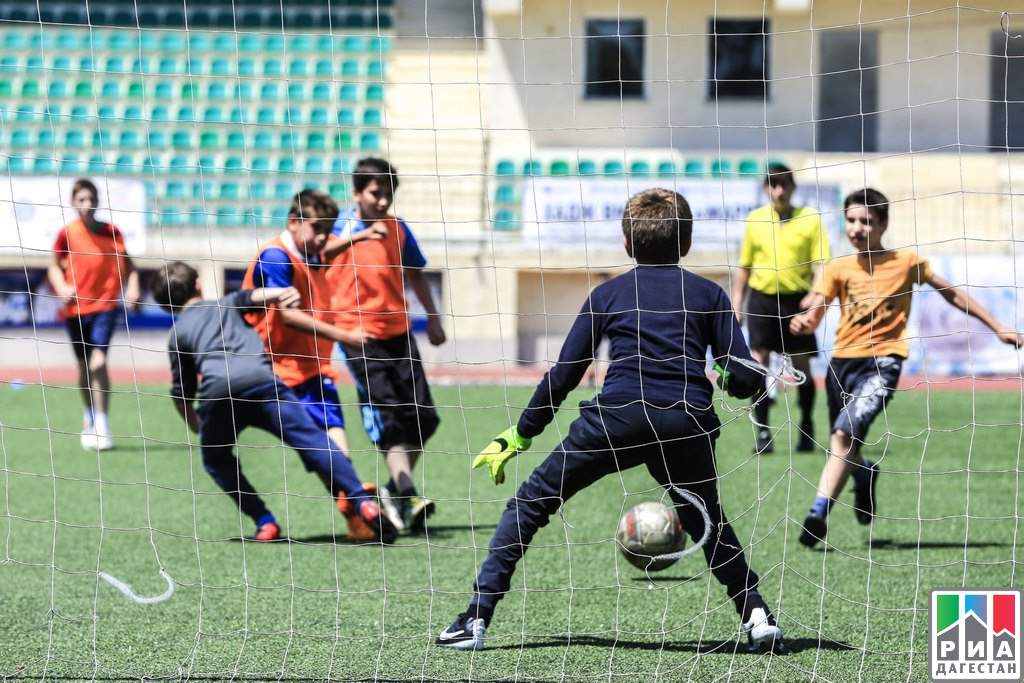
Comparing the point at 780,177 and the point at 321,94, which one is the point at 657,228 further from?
the point at 321,94

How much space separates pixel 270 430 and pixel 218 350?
44 centimetres

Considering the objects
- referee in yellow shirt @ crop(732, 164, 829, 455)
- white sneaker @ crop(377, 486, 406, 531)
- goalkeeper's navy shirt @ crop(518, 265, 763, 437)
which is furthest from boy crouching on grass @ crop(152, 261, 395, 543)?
referee in yellow shirt @ crop(732, 164, 829, 455)

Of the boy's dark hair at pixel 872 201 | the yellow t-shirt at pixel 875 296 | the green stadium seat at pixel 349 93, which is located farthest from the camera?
the green stadium seat at pixel 349 93

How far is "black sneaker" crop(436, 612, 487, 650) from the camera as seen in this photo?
13.2 feet

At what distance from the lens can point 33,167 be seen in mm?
18406

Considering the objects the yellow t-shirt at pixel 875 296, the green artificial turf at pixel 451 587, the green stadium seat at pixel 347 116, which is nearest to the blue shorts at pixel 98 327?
the green artificial turf at pixel 451 587

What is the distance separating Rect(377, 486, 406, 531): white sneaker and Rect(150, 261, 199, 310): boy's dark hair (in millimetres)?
1335

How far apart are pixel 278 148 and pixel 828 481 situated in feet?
49.4

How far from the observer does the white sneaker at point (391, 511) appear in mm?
5980

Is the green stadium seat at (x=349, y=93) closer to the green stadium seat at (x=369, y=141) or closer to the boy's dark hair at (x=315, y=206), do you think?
the green stadium seat at (x=369, y=141)

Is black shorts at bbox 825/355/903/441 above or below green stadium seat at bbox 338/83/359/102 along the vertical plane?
below

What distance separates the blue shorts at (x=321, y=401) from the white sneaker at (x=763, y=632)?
8.26 ft

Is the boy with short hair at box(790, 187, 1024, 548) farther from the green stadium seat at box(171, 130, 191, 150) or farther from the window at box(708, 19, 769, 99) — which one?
the green stadium seat at box(171, 130, 191, 150)

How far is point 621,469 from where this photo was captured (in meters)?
3.99
